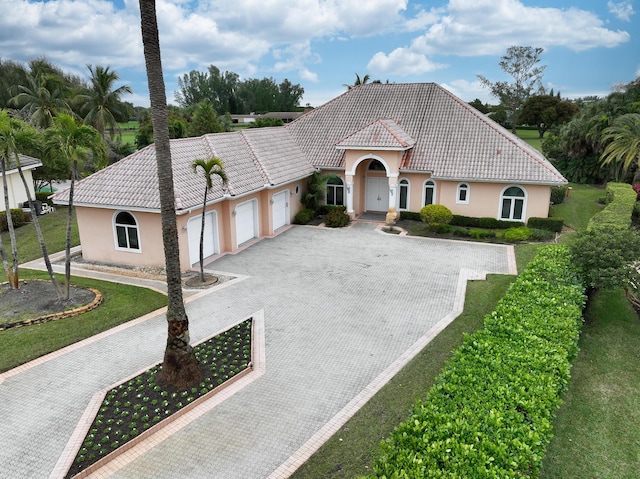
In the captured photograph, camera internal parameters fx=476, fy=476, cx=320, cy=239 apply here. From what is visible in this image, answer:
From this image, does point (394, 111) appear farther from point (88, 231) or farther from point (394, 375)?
point (394, 375)

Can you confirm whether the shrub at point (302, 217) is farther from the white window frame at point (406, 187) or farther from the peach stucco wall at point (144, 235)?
the white window frame at point (406, 187)

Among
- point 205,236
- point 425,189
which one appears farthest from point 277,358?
point 425,189

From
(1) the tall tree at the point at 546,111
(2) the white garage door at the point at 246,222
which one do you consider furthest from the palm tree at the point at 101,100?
(1) the tall tree at the point at 546,111

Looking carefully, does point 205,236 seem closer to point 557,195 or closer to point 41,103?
point 557,195

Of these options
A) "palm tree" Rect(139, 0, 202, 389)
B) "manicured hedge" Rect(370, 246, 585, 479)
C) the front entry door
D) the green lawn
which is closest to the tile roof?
the front entry door

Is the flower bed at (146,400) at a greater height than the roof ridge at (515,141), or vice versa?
the roof ridge at (515,141)
